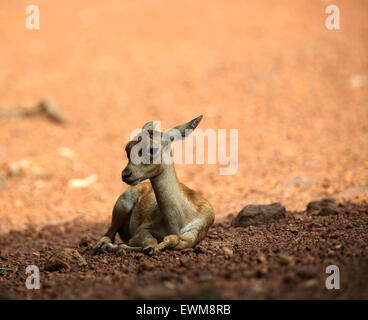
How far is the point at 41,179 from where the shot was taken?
13.2m

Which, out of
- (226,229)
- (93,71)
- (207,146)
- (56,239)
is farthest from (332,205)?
(93,71)

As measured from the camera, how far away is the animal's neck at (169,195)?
21.9 feet

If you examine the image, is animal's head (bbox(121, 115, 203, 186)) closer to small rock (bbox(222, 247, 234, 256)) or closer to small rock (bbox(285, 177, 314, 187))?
small rock (bbox(222, 247, 234, 256))

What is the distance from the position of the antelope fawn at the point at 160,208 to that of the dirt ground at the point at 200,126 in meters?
0.35

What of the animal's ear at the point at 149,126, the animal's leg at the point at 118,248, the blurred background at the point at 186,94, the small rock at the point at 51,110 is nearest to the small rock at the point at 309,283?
the animal's leg at the point at 118,248

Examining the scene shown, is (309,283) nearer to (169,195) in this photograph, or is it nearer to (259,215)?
(169,195)

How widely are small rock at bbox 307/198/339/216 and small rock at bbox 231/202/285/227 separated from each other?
2.15ft

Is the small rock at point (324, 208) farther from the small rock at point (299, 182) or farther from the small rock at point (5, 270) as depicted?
the small rock at point (5, 270)

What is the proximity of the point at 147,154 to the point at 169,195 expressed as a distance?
68 cm

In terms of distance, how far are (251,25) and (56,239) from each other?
593 inches

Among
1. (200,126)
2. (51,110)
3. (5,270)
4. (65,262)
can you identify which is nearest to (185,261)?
(65,262)

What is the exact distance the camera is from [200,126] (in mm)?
15375

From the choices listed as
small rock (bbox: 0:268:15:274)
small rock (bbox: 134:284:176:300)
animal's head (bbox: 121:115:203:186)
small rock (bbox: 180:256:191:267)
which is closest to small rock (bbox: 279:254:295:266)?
small rock (bbox: 180:256:191:267)

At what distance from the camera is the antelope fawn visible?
643 cm
